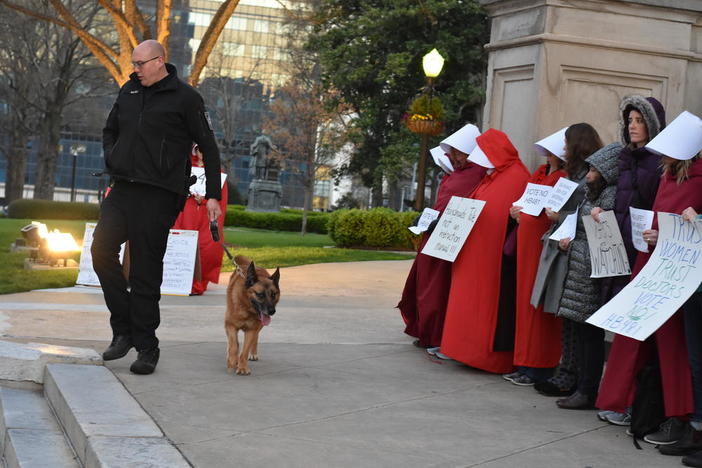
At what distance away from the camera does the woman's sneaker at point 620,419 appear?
593 cm

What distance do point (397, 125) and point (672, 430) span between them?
3220 centimetres

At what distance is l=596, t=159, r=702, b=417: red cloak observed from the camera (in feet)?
17.8

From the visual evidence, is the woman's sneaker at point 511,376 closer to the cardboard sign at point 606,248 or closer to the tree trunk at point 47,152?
the cardboard sign at point 606,248

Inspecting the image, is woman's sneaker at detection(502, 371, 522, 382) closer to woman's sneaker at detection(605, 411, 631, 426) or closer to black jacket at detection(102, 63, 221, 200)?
woman's sneaker at detection(605, 411, 631, 426)

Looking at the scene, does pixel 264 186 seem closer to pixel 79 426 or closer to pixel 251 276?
pixel 251 276

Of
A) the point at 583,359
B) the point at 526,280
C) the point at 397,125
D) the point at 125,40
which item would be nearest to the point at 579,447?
the point at 583,359

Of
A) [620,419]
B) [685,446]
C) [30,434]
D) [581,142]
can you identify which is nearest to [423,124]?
Result: [581,142]

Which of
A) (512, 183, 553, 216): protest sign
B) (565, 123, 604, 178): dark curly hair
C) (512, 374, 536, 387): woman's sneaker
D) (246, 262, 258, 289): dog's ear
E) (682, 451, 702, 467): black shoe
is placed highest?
(565, 123, 604, 178): dark curly hair

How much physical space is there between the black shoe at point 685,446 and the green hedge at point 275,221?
3427 centimetres

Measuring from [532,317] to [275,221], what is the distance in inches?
1341

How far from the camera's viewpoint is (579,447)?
211 inches

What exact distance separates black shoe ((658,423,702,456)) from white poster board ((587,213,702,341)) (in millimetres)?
611

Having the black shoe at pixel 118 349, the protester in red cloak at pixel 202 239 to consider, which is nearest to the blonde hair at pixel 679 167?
the black shoe at pixel 118 349

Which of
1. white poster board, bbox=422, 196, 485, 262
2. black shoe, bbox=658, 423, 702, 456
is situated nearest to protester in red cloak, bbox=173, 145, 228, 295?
white poster board, bbox=422, 196, 485, 262
